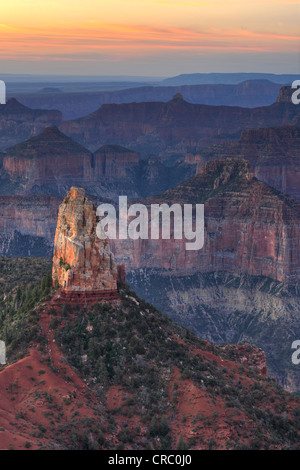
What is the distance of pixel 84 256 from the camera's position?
55688 millimetres

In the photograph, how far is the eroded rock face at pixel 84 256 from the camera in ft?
183

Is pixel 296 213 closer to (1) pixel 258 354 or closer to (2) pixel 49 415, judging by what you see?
(1) pixel 258 354

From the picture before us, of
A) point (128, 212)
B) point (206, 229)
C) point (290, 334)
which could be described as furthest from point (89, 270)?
point (128, 212)

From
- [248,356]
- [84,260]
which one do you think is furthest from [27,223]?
[84,260]

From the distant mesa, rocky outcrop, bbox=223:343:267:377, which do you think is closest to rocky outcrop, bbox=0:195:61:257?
rocky outcrop, bbox=223:343:267:377

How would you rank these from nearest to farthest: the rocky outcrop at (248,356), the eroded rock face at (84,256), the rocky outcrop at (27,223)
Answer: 1. the eroded rock face at (84,256)
2. the rocky outcrop at (248,356)
3. the rocky outcrop at (27,223)

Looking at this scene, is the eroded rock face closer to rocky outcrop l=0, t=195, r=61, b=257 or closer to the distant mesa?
the distant mesa

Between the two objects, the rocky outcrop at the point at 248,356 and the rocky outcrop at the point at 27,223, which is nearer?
the rocky outcrop at the point at 248,356

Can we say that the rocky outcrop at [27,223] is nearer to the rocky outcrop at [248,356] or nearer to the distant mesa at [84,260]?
the rocky outcrop at [248,356]

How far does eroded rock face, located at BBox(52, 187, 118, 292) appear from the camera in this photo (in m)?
55.7

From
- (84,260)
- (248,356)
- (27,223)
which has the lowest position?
(248,356)

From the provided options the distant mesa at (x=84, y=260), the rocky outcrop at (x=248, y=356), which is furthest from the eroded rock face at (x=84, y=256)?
the rocky outcrop at (x=248, y=356)

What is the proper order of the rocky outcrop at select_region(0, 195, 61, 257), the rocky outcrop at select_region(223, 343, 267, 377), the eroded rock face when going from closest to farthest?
the eroded rock face, the rocky outcrop at select_region(223, 343, 267, 377), the rocky outcrop at select_region(0, 195, 61, 257)

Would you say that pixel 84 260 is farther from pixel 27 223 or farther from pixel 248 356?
pixel 27 223
